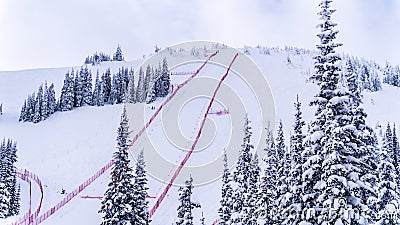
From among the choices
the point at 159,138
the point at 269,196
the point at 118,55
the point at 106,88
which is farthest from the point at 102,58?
the point at 269,196

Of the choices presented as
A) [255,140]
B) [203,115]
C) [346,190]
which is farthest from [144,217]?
[203,115]

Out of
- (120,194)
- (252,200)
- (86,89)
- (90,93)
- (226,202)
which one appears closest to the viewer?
(120,194)

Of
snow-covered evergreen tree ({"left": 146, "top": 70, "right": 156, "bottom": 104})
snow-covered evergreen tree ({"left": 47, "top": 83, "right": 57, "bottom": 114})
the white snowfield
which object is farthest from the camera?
snow-covered evergreen tree ({"left": 47, "top": 83, "right": 57, "bottom": 114})

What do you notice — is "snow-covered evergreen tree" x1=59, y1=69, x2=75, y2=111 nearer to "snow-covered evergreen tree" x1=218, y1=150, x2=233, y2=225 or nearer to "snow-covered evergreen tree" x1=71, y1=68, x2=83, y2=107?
"snow-covered evergreen tree" x1=71, y1=68, x2=83, y2=107

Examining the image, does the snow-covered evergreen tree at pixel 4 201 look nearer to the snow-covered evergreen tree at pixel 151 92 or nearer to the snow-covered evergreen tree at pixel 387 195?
the snow-covered evergreen tree at pixel 387 195

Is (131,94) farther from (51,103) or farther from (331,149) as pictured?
(331,149)

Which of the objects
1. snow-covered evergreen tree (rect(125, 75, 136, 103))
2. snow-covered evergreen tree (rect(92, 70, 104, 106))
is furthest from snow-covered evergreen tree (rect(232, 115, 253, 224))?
snow-covered evergreen tree (rect(92, 70, 104, 106))

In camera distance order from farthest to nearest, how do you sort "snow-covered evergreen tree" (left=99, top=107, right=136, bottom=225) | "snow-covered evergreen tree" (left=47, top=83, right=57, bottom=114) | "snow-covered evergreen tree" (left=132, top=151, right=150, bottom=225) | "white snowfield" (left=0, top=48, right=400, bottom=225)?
"snow-covered evergreen tree" (left=47, top=83, right=57, bottom=114)
"white snowfield" (left=0, top=48, right=400, bottom=225)
"snow-covered evergreen tree" (left=132, top=151, right=150, bottom=225)
"snow-covered evergreen tree" (left=99, top=107, right=136, bottom=225)

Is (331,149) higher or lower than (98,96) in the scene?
lower

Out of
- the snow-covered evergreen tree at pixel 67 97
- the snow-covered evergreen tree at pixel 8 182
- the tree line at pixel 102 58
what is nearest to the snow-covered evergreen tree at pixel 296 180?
the snow-covered evergreen tree at pixel 8 182

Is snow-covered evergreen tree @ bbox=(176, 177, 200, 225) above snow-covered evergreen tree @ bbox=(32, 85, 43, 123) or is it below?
below
